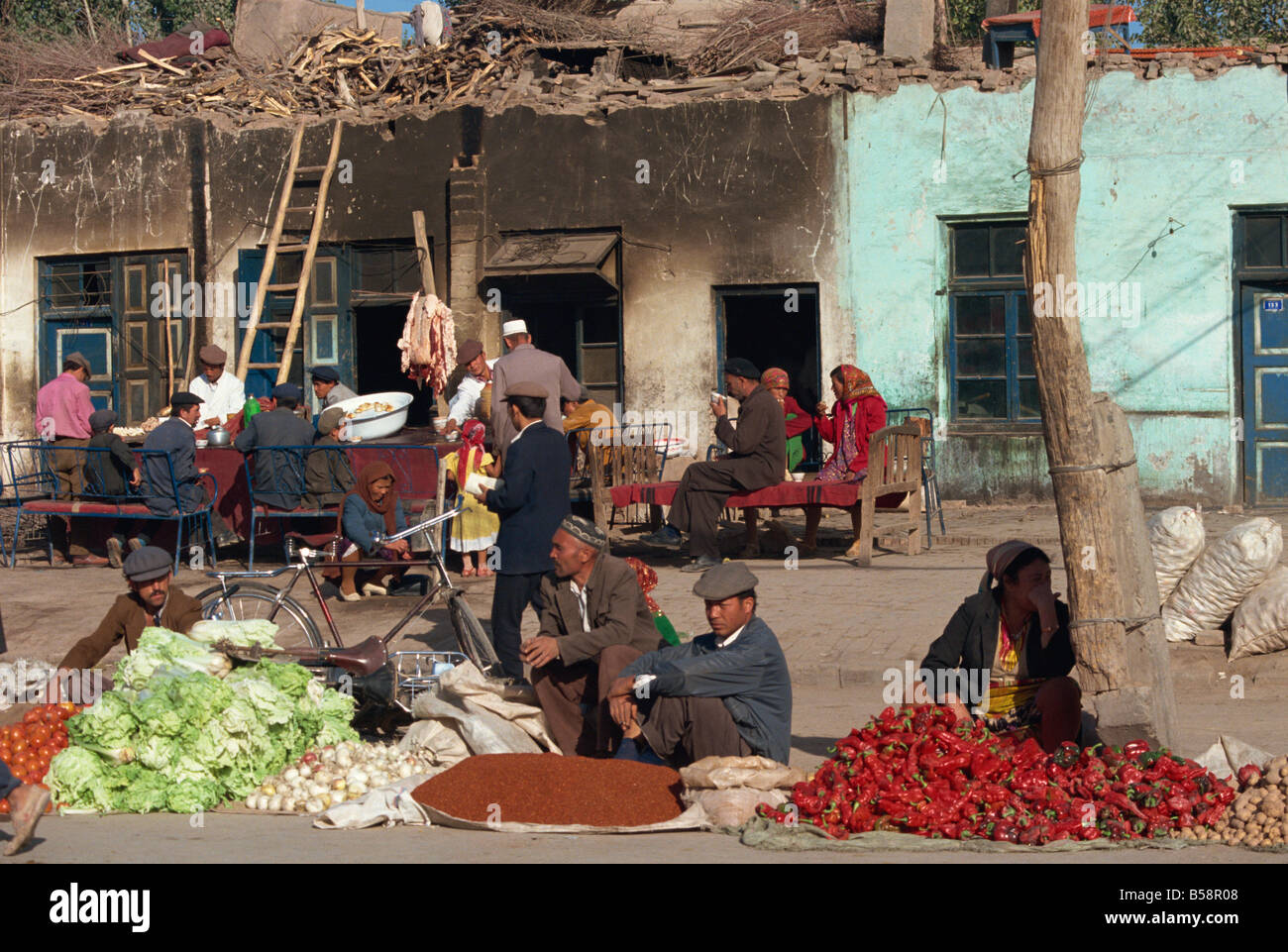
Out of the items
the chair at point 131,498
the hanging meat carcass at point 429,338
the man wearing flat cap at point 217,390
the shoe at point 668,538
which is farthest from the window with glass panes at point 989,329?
the chair at point 131,498

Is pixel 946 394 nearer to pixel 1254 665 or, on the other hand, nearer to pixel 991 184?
pixel 991 184

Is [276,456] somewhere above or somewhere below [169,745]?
above

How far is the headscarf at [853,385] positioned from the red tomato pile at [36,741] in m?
7.55

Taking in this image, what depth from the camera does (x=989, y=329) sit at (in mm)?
15719

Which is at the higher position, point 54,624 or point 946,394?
point 946,394

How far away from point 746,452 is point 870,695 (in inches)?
150

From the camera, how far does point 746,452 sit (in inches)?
478

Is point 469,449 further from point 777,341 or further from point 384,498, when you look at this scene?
point 777,341

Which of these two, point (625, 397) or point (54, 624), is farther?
point (625, 397)

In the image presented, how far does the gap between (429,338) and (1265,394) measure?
8.84 meters

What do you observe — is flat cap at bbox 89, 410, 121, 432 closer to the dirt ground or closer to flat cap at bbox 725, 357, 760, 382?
the dirt ground

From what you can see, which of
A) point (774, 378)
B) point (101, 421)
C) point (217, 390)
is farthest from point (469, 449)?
point (217, 390)

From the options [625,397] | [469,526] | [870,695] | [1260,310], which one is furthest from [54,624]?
[1260,310]

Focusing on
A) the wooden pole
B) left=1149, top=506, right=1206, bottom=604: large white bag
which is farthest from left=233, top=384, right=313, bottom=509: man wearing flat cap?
the wooden pole
